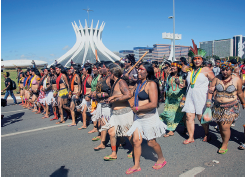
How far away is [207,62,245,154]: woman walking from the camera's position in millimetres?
3742

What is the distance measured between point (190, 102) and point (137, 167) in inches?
81.5

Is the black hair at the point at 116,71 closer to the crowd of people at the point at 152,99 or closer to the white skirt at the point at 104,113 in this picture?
the crowd of people at the point at 152,99

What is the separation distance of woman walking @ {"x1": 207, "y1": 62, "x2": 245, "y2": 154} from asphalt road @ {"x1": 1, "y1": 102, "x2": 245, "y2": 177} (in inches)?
20.8

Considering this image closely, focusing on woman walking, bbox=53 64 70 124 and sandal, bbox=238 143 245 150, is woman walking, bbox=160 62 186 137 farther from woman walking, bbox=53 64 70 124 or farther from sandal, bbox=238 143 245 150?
woman walking, bbox=53 64 70 124

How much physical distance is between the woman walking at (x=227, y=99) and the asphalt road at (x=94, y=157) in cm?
53

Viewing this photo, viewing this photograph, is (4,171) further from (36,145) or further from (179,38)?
(179,38)

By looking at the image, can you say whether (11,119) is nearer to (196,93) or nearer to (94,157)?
(94,157)

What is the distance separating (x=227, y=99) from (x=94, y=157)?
2959 millimetres

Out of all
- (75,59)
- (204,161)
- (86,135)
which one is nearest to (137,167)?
(204,161)

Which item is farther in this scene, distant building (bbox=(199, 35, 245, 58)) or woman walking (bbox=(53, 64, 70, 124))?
distant building (bbox=(199, 35, 245, 58))

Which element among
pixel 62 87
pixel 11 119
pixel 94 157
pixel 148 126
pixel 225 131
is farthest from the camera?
pixel 11 119

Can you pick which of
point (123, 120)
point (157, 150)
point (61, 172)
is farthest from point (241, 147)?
point (61, 172)

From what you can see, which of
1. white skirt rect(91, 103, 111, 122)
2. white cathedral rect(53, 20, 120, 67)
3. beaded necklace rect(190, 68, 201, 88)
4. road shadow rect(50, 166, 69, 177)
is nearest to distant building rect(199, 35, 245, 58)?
white cathedral rect(53, 20, 120, 67)

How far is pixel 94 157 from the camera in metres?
3.96
